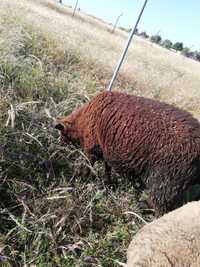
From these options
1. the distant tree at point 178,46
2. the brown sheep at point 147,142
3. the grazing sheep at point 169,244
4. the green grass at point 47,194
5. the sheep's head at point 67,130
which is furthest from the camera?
the distant tree at point 178,46

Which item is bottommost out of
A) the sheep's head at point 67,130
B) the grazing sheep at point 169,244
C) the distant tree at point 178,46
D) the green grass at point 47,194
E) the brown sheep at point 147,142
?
the distant tree at point 178,46

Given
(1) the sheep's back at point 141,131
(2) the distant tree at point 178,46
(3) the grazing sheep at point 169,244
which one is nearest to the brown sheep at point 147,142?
(1) the sheep's back at point 141,131

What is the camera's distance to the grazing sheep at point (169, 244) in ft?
7.87

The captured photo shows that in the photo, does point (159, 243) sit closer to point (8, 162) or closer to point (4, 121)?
point (8, 162)

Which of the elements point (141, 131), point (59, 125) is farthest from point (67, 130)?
point (141, 131)

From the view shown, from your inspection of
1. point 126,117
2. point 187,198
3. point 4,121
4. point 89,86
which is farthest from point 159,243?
point 89,86

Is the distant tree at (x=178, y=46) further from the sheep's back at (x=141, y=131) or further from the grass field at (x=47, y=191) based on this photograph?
the sheep's back at (x=141, y=131)

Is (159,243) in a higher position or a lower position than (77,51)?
higher

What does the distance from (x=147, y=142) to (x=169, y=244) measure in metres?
1.93

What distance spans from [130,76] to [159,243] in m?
8.13

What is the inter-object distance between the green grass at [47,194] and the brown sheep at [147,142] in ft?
1.04

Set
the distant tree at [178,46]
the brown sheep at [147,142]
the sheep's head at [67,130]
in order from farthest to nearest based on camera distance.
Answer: the distant tree at [178,46] → the sheep's head at [67,130] → the brown sheep at [147,142]

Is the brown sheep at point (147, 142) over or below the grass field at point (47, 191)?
over

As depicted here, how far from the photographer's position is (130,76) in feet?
34.1
